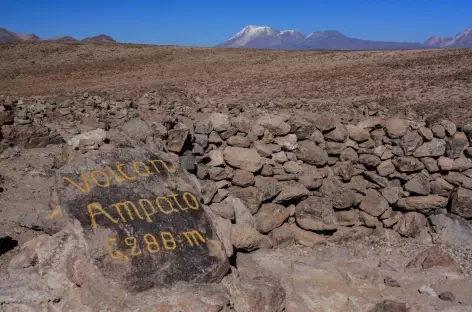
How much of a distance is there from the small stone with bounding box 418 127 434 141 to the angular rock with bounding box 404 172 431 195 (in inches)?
20.4

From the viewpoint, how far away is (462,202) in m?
6.21

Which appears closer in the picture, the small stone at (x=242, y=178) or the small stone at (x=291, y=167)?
the small stone at (x=242, y=178)

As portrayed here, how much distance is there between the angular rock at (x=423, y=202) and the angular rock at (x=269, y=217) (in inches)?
69.4

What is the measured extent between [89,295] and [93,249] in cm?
41

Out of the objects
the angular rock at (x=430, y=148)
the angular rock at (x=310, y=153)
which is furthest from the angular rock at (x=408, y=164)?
the angular rock at (x=310, y=153)

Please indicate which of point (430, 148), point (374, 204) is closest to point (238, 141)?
point (374, 204)

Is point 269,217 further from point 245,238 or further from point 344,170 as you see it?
point 344,170

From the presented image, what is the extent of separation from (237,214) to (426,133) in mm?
2892

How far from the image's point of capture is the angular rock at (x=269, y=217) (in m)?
5.98

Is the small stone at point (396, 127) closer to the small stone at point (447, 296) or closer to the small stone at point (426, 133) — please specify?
the small stone at point (426, 133)

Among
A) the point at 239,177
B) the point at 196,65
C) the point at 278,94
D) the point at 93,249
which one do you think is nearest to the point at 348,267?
the point at 239,177

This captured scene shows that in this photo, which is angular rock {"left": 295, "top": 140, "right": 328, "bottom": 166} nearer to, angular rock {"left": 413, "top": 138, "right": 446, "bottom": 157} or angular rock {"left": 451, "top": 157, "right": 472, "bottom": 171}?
angular rock {"left": 413, "top": 138, "right": 446, "bottom": 157}

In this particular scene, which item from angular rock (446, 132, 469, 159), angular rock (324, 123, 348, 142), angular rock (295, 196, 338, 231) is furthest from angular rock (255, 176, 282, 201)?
angular rock (446, 132, 469, 159)

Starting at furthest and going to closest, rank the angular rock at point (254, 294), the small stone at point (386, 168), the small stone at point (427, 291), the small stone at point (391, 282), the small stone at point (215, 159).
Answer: the small stone at point (386, 168) < the small stone at point (215, 159) < the small stone at point (391, 282) < the small stone at point (427, 291) < the angular rock at point (254, 294)
